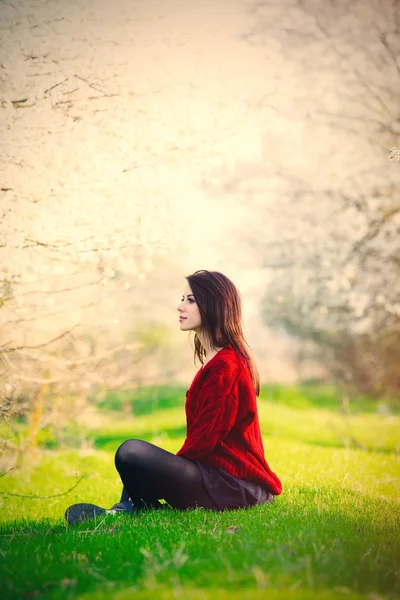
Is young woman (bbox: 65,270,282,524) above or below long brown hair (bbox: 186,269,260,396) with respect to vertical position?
below

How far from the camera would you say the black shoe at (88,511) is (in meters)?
2.78

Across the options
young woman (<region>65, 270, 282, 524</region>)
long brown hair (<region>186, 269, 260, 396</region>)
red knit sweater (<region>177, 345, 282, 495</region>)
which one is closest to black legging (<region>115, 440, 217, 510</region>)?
young woman (<region>65, 270, 282, 524</region>)

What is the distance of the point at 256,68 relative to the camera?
19.4 ft

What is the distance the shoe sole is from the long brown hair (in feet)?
3.49

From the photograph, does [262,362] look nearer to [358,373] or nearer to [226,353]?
[358,373]

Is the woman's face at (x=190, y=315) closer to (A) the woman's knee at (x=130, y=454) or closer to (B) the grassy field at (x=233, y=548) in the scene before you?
(A) the woman's knee at (x=130, y=454)

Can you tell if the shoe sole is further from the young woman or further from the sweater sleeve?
the sweater sleeve

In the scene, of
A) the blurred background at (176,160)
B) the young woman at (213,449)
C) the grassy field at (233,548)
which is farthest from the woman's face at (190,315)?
the blurred background at (176,160)

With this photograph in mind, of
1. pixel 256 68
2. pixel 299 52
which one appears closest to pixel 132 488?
pixel 256 68

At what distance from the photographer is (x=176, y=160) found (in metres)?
4.80

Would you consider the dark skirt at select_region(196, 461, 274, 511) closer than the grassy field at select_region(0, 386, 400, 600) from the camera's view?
No

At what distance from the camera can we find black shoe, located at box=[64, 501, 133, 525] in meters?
2.78

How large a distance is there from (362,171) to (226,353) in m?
6.15

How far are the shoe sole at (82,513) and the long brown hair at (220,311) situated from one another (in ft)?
3.49
